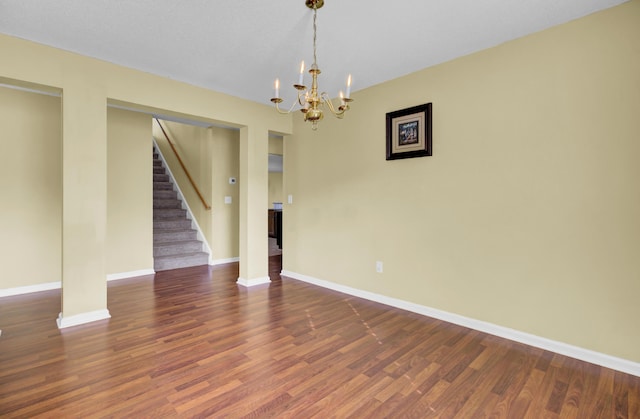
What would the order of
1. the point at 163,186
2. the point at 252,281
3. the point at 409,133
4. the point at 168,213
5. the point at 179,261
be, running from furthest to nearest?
the point at 163,186 → the point at 168,213 → the point at 179,261 → the point at 252,281 → the point at 409,133

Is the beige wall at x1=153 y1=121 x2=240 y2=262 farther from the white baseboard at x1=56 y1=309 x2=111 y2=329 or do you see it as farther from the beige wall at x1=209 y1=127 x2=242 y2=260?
the white baseboard at x1=56 y1=309 x2=111 y2=329

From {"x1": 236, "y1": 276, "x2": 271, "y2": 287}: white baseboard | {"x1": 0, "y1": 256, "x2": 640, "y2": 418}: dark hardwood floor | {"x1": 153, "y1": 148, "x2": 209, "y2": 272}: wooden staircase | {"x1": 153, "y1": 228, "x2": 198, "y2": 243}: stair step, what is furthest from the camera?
{"x1": 153, "y1": 228, "x2": 198, "y2": 243}: stair step

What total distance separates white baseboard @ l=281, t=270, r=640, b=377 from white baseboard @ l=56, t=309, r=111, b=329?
8.64 feet

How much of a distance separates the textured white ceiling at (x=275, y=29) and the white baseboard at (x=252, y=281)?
2.64 meters

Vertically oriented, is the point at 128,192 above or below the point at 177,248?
above

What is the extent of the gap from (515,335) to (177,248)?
5057mm

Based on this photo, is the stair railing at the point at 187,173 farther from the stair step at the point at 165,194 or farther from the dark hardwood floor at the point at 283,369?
the dark hardwood floor at the point at 283,369

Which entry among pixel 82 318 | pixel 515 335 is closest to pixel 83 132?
pixel 82 318

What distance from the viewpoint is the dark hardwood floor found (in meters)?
1.80

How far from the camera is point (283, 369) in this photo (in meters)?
2.20

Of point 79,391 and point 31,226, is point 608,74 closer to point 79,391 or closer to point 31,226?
point 79,391

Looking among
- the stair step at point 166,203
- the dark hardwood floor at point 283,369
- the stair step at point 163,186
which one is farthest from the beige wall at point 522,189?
the stair step at point 163,186

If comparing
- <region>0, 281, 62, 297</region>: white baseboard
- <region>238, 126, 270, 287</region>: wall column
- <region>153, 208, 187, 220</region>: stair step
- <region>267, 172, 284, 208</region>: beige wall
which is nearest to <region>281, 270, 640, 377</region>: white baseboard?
<region>238, 126, 270, 287</region>: wall column

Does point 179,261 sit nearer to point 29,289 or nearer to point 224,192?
point 224,192
